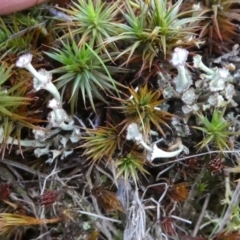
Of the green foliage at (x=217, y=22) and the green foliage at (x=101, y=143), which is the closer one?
the green foliage at (x=101, y=143)

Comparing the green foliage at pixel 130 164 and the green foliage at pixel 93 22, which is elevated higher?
the green foliage at pixel 93 22

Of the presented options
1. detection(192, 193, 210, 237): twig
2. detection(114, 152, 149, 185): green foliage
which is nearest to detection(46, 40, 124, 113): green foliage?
detection(114, 152, 149, 185): green foliage

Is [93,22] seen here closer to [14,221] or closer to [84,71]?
[84,71]

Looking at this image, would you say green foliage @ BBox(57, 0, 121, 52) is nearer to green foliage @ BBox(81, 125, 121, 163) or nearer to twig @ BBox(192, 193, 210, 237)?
green foliage @ BBox(81, 125, 121, 163)

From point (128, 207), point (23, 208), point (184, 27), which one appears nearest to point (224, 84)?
point (184, 27)

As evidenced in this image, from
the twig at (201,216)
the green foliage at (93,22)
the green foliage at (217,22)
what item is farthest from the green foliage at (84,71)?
the twig at (201,216)

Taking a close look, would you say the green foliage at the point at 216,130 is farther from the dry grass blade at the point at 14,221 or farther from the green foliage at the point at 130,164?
the dry grass blade at the point at 14,221

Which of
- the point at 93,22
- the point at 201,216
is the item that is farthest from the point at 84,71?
the point at 201,216
